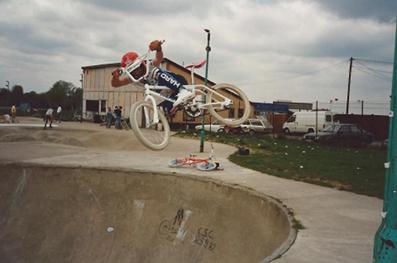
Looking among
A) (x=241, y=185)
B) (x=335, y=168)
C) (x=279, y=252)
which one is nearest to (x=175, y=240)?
(x=241, y=185)

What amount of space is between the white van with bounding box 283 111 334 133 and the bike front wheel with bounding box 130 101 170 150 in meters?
30.4

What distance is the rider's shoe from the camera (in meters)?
9.06

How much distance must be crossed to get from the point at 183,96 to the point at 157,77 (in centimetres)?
71

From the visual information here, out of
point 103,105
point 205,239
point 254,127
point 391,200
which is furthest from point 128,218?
point 103,105

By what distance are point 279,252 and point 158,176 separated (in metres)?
6.84

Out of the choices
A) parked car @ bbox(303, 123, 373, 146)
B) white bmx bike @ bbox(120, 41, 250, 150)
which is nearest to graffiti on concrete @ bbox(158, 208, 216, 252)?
white bmx bike @ bbox(120, 41, 250, 150)

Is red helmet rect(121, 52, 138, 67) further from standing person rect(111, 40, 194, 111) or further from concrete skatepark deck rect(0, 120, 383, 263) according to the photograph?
concrete skatepark deck rect(0, 120, 383, 263)

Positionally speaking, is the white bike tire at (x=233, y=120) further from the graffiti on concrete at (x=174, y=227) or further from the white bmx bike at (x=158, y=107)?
the graffiti on concrete at (x=174, y=227)

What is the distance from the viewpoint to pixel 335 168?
45.8 feet

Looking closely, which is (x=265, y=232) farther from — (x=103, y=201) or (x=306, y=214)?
(x=103, y=201)

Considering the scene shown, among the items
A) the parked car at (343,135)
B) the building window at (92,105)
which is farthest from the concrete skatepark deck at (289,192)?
the building window at (92,105)

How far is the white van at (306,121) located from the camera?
1474 inches

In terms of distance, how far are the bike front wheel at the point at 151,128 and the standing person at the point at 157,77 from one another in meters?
0.55

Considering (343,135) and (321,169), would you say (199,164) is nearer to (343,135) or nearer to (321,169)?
(321,169)
